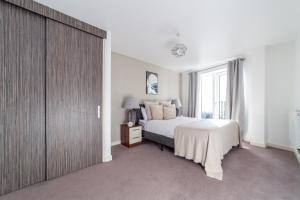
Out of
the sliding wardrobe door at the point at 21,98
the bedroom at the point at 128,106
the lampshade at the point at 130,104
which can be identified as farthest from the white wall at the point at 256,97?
the sliding wardrobe door at the point at 21,98

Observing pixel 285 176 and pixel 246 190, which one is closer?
pixel 246 190

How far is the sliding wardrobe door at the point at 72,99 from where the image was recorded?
1958 mm

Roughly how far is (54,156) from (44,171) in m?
0.22

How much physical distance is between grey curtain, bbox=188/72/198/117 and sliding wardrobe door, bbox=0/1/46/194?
4.60 metres

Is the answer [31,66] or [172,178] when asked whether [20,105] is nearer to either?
[31,66]

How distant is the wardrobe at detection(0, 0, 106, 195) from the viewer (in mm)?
1652

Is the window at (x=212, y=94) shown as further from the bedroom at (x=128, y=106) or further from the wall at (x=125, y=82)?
the wall at (x=125, y=82)

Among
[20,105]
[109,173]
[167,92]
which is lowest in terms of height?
[109,173]

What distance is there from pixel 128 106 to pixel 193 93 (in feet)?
9.68

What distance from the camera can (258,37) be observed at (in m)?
2.77

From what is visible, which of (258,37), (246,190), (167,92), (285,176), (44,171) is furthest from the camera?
(167,92)

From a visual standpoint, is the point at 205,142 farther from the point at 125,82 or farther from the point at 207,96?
the point at 207,96

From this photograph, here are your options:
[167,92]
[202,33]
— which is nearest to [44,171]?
[202,33]

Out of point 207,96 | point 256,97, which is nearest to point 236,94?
point 256,97
